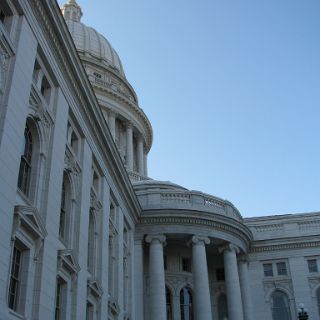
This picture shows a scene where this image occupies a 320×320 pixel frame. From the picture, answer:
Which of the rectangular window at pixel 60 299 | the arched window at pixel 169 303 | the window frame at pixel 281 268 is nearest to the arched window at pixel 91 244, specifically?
the rectangular window at pixel 60 299

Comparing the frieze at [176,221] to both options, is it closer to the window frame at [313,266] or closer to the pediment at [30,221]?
the window frame at [313,266]

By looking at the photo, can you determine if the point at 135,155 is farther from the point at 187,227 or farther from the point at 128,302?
the point at 128,302

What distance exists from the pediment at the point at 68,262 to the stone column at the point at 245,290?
70.2ft

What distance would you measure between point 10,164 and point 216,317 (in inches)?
1149

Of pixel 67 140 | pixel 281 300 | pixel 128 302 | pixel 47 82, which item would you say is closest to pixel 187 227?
pixel 128 302

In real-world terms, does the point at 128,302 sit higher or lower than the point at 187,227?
lower

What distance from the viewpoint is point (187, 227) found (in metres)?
40.0

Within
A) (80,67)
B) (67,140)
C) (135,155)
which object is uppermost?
(135,155)

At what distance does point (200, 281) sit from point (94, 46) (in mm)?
41337

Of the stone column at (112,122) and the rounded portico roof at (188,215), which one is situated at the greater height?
the stone column at (112,122)

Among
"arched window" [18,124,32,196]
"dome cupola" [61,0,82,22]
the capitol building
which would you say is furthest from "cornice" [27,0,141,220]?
"dome cupola" [61,0,82,22]

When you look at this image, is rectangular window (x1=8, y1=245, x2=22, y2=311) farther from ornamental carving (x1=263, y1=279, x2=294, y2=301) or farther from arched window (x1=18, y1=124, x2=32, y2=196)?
ornamental carving (x1=263, y1=279, x2=294, y2=301)

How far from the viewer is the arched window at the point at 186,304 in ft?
134

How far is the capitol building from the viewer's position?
18.7m
